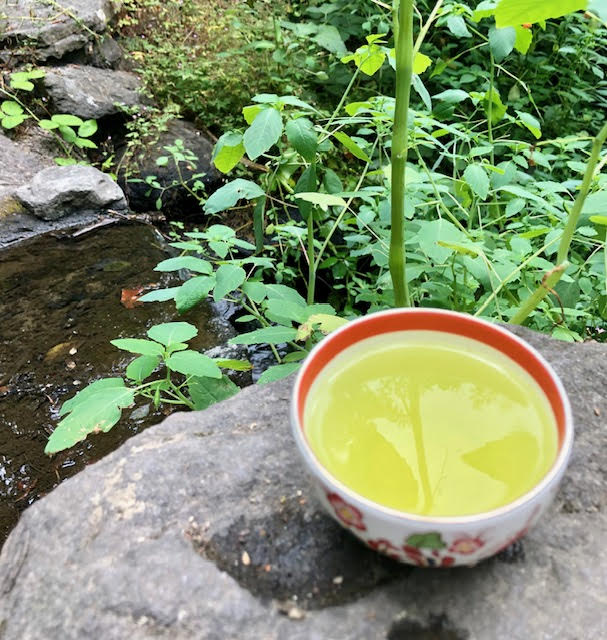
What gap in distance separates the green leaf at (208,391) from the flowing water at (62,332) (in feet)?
2.71

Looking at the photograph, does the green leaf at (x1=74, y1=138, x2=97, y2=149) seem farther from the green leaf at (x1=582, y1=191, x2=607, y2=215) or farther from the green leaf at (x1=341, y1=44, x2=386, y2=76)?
the green leaf at (x1=582, y1=191, x2=607, y2=215)

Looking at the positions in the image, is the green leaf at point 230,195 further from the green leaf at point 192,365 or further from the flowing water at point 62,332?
the flowing water at point 62,332

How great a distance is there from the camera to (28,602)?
2.39 feet

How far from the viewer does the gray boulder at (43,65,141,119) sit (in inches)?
143

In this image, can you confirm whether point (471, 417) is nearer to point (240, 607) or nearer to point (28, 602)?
point (240, 607)

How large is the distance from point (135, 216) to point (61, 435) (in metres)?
2.44

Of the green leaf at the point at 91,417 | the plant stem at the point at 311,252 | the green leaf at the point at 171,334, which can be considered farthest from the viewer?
the plant stem at the point at 311,252

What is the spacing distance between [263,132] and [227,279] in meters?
0.37

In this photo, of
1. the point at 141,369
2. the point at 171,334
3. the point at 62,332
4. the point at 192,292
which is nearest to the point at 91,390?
the point at 141,369

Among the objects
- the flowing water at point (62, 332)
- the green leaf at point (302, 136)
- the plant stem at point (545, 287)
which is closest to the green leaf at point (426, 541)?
the plant stem at point (545, 287)

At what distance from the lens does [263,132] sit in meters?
1.27

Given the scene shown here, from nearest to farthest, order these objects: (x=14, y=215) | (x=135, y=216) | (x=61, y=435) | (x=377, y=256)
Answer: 1. (x=61, y=435)
2. (x=377, y=256)
3. (x=14, y=215)
4. (x=135, y=216)

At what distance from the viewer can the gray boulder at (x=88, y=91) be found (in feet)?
11.9

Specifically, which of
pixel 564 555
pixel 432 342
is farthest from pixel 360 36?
pixel 564 555
